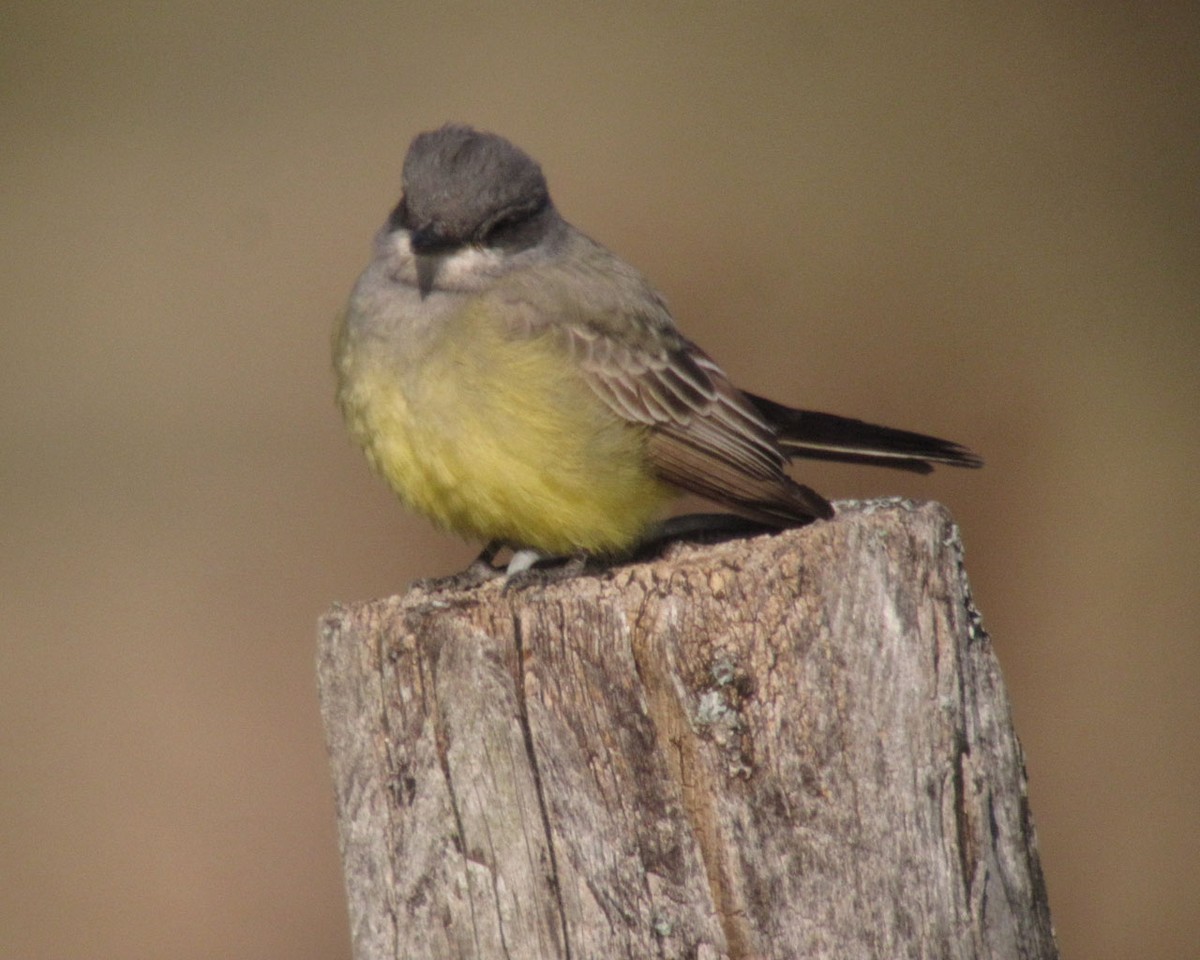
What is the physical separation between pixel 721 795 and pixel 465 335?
75.2 inches

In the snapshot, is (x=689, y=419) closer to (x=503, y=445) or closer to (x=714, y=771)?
(x=503, y=445)

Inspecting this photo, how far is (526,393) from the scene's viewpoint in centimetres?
421

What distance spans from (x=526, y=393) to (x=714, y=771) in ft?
5.55

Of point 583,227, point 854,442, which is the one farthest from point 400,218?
point 583,227

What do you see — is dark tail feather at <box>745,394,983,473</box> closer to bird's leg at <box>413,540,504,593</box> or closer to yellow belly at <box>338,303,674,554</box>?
yellow belly at <box>338,303,674,554</box>

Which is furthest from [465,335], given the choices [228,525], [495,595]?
[228,525]

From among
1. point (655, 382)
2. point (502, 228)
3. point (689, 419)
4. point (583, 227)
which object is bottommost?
point (689, 419)

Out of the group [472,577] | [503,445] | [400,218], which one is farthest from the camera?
[400,218]

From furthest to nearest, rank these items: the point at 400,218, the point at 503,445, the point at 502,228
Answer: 1. the point at 400,218
2. the point at 502,228
3. the point at 503,445

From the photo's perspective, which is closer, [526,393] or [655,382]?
[526,393]

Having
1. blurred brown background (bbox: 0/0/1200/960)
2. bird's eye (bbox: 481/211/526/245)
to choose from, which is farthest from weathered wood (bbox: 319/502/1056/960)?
blurred brown background (bbox: 0/0/1200/960)

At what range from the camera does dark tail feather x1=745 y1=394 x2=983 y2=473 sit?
451 centimetres

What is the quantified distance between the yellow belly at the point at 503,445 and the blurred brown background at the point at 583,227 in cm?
242

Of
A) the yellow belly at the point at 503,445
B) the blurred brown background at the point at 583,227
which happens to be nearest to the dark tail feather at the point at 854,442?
the yellow belly at the point at 503,445
